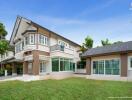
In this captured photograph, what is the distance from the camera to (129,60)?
75.7 feet

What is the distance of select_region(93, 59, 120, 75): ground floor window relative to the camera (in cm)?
2494

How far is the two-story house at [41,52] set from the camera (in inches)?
1074

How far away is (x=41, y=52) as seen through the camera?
2786 cm

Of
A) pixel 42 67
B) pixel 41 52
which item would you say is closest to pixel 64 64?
pixel 42 67

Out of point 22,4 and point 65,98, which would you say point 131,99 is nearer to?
point 65,98

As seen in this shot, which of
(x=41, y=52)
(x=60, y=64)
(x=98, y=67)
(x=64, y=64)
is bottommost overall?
(x=98, y=67)

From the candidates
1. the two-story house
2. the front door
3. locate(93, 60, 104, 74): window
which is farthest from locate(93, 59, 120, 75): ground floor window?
the front door

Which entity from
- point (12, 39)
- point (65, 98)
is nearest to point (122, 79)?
point (65, 98)

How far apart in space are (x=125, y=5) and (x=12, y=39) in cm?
2613

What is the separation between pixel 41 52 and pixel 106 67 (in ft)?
34.8

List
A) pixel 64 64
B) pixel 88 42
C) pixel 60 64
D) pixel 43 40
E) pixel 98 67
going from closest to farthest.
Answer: pixel 98 67 → pixel 43 40 → pixel 60 64 → pixel 64 64 → pixel 88 42

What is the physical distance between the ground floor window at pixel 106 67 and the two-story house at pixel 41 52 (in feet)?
19.0

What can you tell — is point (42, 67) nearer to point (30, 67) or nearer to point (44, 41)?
point (30, 67)

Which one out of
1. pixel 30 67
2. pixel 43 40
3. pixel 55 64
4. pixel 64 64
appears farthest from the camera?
pixel 64 64
